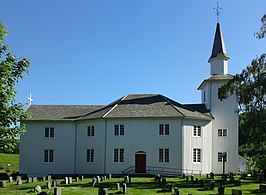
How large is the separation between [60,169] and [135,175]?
1040 centimetres

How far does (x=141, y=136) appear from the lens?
43.7 m

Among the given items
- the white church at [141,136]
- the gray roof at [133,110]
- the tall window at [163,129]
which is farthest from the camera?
the gray roof at [133,110]

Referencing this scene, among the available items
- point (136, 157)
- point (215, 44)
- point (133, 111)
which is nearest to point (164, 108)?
point (133, 111)

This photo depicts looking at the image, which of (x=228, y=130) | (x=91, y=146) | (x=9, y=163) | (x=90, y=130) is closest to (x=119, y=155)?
(x=91, y=146)

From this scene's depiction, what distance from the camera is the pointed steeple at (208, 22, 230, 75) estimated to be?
4956cm

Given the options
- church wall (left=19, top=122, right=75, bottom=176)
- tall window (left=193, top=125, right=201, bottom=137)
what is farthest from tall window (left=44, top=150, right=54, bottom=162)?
tall window (left=193, top=125, right=201, bottom=137)

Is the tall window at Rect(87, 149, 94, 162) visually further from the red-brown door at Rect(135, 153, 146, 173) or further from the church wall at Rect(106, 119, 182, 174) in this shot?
the red-brown door at Rect(135, 153, 146, 173)

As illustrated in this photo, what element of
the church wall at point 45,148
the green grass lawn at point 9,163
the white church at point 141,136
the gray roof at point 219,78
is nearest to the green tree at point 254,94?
the white church at point 141,136

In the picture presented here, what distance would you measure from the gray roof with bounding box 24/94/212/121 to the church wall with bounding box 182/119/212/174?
97 cm

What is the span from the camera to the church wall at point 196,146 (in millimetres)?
43031

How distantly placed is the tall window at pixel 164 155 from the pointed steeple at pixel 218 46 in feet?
46.7

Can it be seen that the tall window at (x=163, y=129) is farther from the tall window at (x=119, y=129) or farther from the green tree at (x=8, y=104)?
the green tree at (x=8, y=104)

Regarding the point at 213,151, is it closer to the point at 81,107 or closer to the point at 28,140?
the point at 81,107

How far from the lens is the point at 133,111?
147 ft
